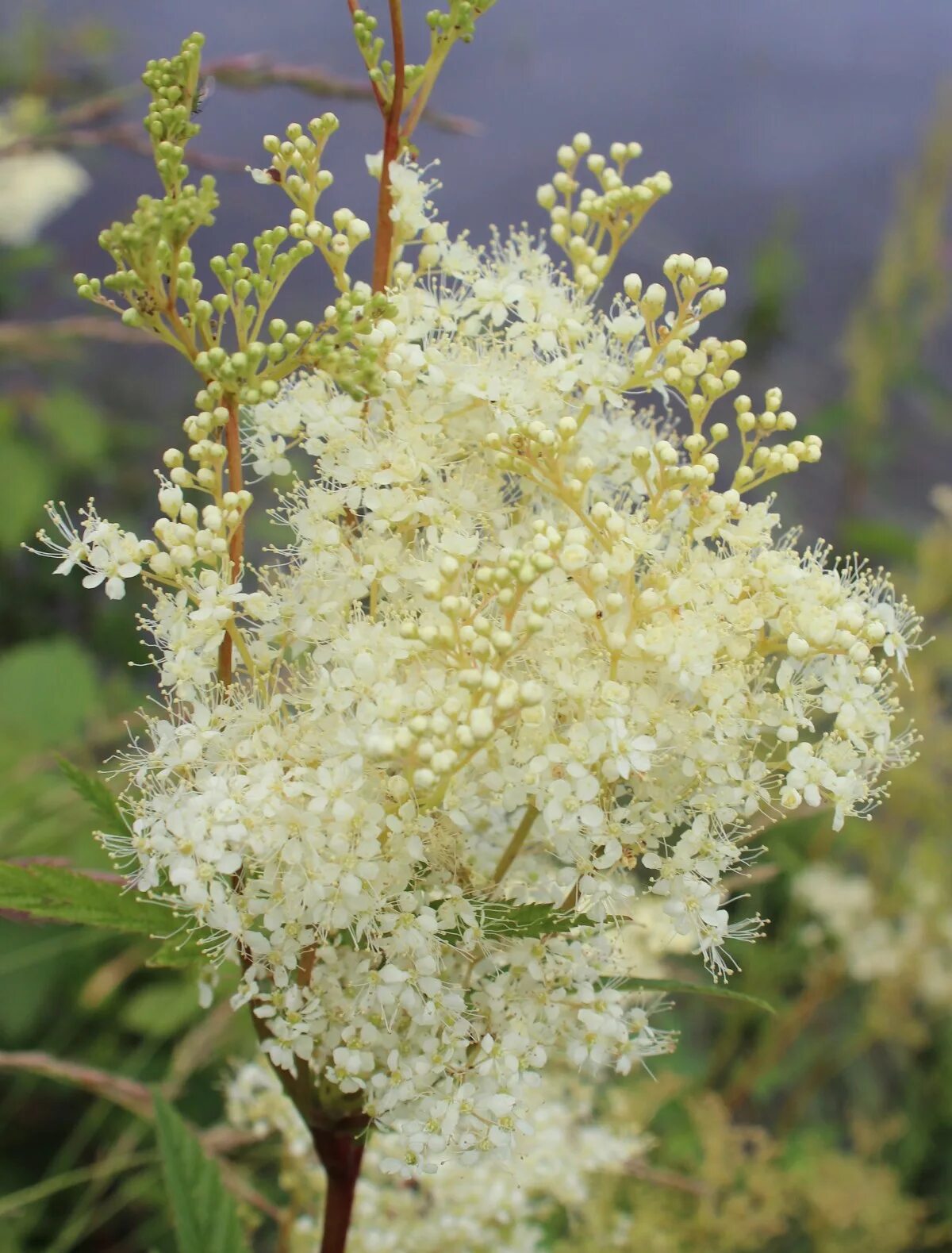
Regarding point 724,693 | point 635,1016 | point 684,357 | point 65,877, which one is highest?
point 684,357

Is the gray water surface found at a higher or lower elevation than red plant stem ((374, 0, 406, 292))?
higher

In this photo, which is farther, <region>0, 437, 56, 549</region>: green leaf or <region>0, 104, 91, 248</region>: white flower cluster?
<region>0, 104, 91, 248</region>: white flower cluster

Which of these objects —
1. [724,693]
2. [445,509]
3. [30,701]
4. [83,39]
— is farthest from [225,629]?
[83,39]

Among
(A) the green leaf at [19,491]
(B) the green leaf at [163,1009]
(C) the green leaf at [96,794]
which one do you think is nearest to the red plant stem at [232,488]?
(C) the green leaf at [96,794]

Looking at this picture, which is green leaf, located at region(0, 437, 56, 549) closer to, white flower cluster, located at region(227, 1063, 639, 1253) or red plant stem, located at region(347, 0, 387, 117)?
white flower cluster, located at region(227, 1063, 639, 1253)

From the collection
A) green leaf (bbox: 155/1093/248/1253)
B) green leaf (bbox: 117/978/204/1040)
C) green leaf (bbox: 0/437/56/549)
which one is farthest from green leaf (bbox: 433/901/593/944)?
green leaf (bbox: 0/437/56/549)

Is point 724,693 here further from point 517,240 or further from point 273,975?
point 517,240

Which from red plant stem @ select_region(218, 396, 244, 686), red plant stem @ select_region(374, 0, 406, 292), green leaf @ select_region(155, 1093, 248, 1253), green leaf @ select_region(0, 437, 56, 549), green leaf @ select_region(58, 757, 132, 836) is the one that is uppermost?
green leaf @ select_region(0, 437, 56, 549)
